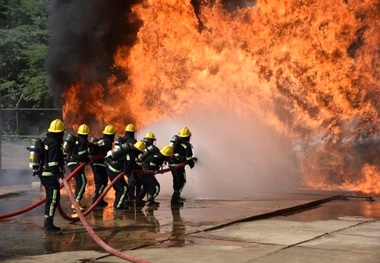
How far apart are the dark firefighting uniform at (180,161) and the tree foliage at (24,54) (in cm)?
1998

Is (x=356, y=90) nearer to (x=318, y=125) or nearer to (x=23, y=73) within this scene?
(x=318, y=125)

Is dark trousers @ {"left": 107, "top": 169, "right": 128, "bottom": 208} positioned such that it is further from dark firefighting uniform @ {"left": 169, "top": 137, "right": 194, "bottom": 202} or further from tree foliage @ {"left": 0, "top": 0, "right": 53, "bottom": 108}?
tree foliage @ {"left": 0, "top": 0, "right": 53, "bottom": 108}

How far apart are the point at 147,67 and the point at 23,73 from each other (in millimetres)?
18308

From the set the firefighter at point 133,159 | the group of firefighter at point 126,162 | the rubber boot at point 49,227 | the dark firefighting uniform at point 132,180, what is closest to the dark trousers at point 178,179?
the group of firefighter at point 126,162

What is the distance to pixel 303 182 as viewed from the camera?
1577 centimetres

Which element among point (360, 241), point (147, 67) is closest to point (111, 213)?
point (360, 241)

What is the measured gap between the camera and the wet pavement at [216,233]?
7.00 metres

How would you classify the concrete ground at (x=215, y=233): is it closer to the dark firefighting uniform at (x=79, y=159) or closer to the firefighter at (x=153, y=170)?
the firefighter at (x=153, y=170)

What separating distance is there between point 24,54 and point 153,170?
2234 cm

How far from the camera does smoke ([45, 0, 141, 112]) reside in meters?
15.7

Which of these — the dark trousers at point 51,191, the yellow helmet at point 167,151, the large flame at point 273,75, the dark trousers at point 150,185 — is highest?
the large flame at point 273,75

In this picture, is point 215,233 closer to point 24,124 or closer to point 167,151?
point 167,151

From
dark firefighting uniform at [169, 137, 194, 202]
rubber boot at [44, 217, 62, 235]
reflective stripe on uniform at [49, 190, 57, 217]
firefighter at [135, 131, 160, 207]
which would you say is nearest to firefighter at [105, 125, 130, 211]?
firefighter at [135, 131, 160, 207]

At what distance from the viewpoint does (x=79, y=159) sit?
35.6 ft
